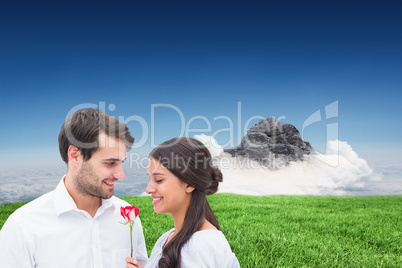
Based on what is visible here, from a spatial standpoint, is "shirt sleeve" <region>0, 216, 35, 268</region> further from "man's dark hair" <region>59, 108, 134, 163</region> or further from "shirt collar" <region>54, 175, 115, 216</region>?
"man's dark hair" <region>59, 108, 134, 163</region>

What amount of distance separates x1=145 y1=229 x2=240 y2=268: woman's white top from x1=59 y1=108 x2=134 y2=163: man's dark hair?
1000mm

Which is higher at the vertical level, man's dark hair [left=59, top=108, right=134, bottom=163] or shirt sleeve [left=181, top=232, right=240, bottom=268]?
man's dark hair [left=59, top=108, right=134, bottom=163]

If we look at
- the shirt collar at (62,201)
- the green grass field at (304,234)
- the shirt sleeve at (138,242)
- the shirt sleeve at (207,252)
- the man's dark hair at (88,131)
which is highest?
the man's dark hair at (88,131)

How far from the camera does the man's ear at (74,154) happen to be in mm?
2729

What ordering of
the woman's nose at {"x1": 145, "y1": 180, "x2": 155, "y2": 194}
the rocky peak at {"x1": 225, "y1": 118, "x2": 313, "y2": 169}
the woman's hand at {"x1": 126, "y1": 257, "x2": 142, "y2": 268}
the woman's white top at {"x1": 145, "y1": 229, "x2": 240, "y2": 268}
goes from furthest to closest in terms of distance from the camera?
the rocky peak at {"x1": 225, "y1": 118, "x2": 313, "y2": 169}, the woman's nose at {"x1": 145, "y1": 180, "x2": 155, "y2": 194}, the woman's hand at {"x1": 126, "y1": 257, "x2": 142, "y2": 268}, the woman's white top at {"x1": 145, "y1": 229, "x2": 240, "y2": 268}

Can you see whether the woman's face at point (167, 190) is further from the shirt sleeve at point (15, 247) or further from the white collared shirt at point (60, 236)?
the shirt sleeve at point (15, 247)

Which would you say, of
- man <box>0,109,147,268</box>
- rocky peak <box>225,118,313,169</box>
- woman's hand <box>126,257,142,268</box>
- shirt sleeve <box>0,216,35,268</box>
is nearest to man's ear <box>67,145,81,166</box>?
man <box>0,109,147,268</box>

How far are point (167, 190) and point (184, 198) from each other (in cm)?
14

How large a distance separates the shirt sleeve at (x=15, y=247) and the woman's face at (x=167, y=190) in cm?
97

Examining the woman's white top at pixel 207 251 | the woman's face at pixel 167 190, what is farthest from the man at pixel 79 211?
the woman's white top at pixel 207 251

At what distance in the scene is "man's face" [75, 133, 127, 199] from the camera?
2686 mm

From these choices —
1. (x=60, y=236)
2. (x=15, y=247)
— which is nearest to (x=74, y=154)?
(x=60, y=236)

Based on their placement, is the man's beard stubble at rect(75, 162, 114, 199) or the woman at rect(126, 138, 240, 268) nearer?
the woman at rect(126, 138, 240, 268)

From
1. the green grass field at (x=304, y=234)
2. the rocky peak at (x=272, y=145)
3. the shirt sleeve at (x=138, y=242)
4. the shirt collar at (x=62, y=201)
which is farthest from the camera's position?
the rocky peak at (x=272, y=145)
